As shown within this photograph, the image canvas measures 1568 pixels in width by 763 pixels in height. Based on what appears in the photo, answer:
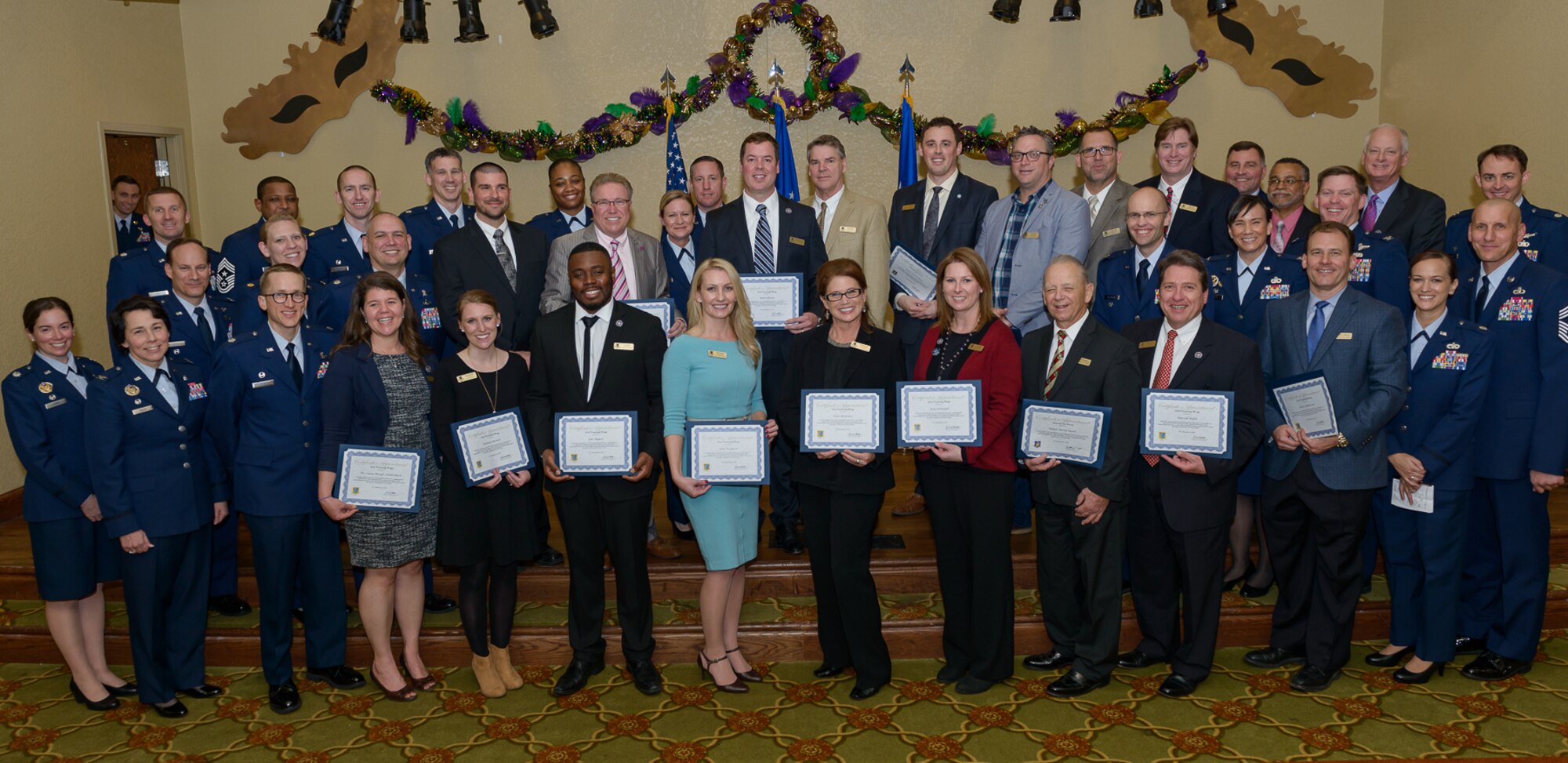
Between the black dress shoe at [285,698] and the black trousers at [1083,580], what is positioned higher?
the black trousers at [1083,580]

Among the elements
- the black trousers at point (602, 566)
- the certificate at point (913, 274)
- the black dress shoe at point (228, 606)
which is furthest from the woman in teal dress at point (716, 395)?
the black dress shoe at point (228, 606)

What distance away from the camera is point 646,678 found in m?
4.02

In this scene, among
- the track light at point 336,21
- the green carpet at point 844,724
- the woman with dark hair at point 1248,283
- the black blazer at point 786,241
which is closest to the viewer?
the green carpet at point 844,724

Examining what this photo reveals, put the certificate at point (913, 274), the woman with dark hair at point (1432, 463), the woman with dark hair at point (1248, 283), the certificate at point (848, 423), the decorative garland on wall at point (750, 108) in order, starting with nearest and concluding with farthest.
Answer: the certificate at point (848, 423) < the woman with dark hair at point (1432, 463) < the woman with dark hair at point (1248, 283) < the certificate at point (913, 274) < the decorative garland on wall at point (750, 108)

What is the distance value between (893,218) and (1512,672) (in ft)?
10.4

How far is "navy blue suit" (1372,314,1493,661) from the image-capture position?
12.3 feet

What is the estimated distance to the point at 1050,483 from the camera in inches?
148

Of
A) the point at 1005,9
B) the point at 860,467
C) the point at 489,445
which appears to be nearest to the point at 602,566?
the point at 489,445

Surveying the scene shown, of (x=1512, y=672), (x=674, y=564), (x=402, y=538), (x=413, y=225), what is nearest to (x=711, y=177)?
(x=413, y=225)

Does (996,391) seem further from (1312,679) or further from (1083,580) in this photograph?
(1312,679)

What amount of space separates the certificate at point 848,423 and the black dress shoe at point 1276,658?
6.05ft

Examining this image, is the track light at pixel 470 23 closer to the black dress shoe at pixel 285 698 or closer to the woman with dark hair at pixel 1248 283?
the black dress shoe at pixel 285 698

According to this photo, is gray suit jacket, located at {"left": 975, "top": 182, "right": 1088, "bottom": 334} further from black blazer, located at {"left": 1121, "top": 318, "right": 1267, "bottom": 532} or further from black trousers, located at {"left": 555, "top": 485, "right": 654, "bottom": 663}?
black trousers, located at {"left": 555, "top": 485, "right": 654, "bottom": 663}

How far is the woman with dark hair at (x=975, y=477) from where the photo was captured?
144 inches
